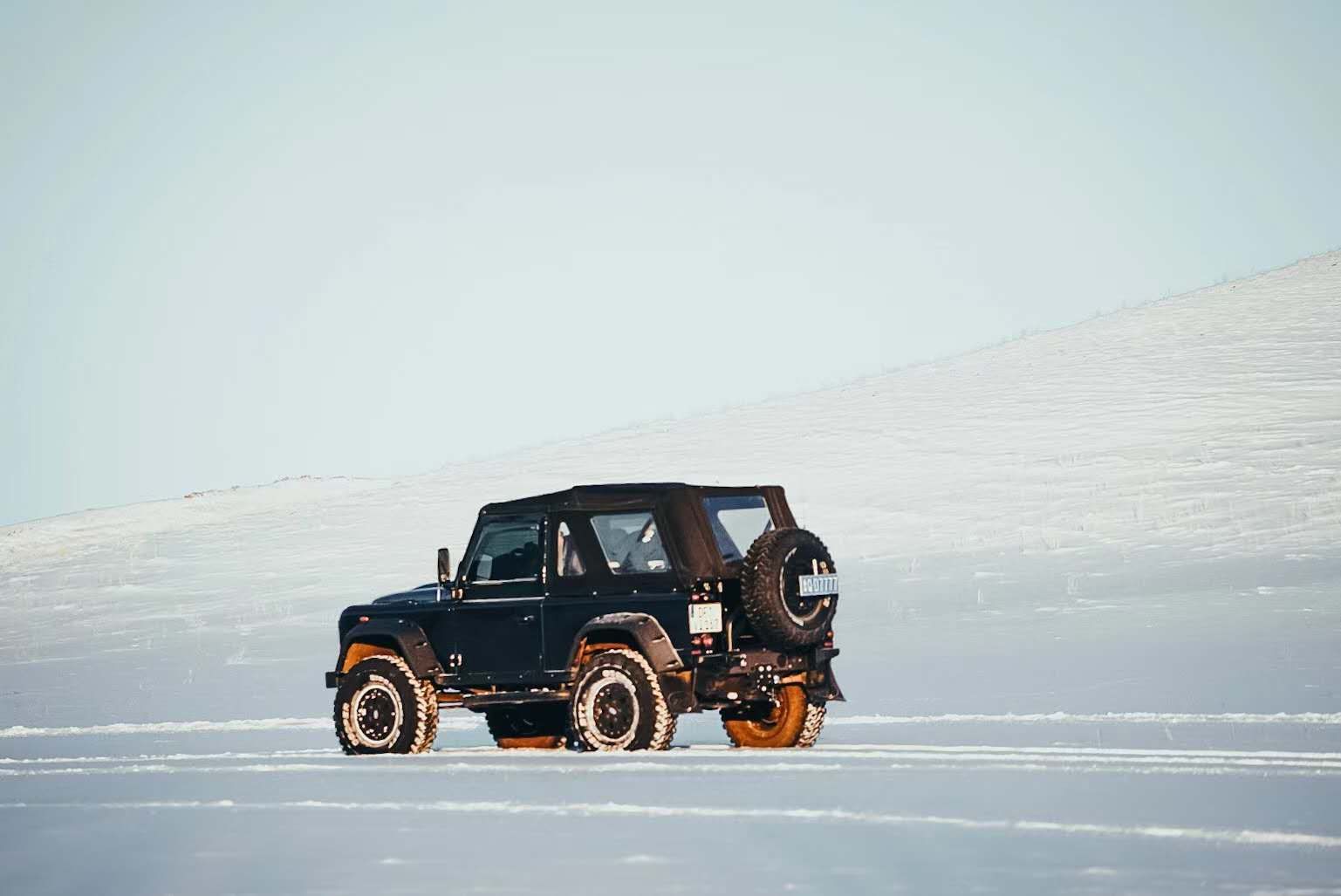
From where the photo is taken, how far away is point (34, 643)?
29.7 metres

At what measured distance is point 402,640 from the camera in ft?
50.5

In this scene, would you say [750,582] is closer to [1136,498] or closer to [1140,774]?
[1140,774]

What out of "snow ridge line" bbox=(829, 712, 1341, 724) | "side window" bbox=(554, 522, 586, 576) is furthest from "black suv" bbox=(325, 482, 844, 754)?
"snow ridge line" bbox=(829, 712, 1341, 724)

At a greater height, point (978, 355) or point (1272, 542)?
point (978, 355)

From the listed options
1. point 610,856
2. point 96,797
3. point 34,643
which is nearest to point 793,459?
point 34,643

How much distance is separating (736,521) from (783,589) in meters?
1.07

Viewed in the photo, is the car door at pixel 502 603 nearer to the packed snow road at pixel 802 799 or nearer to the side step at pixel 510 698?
the side step at pixel 510 698

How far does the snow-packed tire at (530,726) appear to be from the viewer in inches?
634

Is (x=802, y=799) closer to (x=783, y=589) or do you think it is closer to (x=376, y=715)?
(x=783, y=589)

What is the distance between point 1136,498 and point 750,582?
16.1m

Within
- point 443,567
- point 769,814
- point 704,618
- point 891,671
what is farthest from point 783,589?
point 891,671

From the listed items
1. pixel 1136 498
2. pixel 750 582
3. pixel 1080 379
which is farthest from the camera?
pixel 1080 379

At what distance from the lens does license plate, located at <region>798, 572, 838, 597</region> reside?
14156 millimetres

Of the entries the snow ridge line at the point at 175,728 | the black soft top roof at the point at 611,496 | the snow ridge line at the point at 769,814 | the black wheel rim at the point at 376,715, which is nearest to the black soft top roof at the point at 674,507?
the black soft top roof at the point at 611,496
